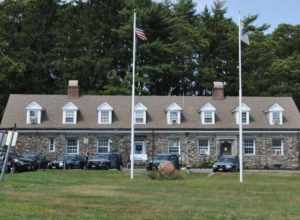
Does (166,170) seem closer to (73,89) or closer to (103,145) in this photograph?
(103,145)

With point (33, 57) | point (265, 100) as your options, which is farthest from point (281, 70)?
point (33, 57)

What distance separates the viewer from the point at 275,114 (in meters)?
51.6

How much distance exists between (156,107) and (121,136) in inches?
201

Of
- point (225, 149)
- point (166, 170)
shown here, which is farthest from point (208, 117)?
point (166, 170)

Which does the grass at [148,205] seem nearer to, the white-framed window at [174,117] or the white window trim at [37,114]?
the white window trim at [37,114]

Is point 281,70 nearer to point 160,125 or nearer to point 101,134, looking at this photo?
point 160,125

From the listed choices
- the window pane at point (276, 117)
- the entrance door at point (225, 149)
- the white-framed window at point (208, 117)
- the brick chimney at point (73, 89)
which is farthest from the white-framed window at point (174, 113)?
the brick chimney at point (73, 89)

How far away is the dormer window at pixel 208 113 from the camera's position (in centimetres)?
5106

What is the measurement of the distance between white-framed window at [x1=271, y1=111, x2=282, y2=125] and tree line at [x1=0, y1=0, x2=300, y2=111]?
507 inches

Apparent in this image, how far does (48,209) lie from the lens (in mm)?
13758

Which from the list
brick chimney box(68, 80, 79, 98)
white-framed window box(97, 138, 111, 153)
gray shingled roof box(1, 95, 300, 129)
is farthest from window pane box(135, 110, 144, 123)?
brick chimney box(68, 80, 79, 98)

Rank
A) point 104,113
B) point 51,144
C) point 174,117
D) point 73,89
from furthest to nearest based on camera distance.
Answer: point 73,89
point 174,117
point 104,113
point 51,144

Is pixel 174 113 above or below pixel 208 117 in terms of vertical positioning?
above

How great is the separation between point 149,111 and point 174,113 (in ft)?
7.54
